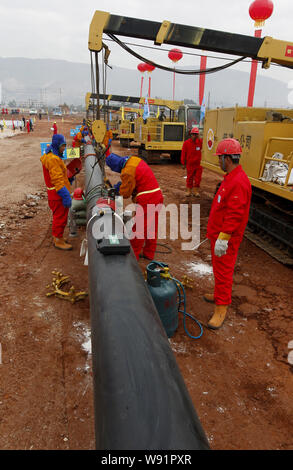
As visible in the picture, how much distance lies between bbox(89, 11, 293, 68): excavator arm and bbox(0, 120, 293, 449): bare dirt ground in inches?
136

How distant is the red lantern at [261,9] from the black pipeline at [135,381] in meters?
15.7

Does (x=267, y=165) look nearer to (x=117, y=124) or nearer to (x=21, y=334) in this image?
(x=21, y=334)

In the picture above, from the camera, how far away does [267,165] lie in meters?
5.45

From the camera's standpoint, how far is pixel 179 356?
10.7ft

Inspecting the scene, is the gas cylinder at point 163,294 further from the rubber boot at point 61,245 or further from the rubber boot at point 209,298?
the rubber boot at point 61,245

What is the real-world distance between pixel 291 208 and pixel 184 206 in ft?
11.7

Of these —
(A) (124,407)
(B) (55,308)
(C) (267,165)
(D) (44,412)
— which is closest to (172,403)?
(A) (124,407)

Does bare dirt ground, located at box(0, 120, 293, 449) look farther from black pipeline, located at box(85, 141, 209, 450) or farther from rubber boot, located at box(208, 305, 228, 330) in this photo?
black pipeline, located at box(85, 141, 209, 450)

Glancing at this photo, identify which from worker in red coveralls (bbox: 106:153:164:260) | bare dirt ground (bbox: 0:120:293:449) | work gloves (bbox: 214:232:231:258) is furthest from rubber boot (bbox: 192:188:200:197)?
work gloves (bbox: 214:232:231:258)

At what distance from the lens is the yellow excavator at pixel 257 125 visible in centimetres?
474

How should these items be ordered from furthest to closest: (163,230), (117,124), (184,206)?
(117,124) → (184,206) → (163,230)

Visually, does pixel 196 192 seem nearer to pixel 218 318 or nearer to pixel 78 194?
pixel 78 194

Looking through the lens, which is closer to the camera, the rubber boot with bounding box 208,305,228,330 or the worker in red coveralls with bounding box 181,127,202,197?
the rubber boot with bounding box 208,305,228,330

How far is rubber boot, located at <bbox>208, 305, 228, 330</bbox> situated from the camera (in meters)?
3.74
